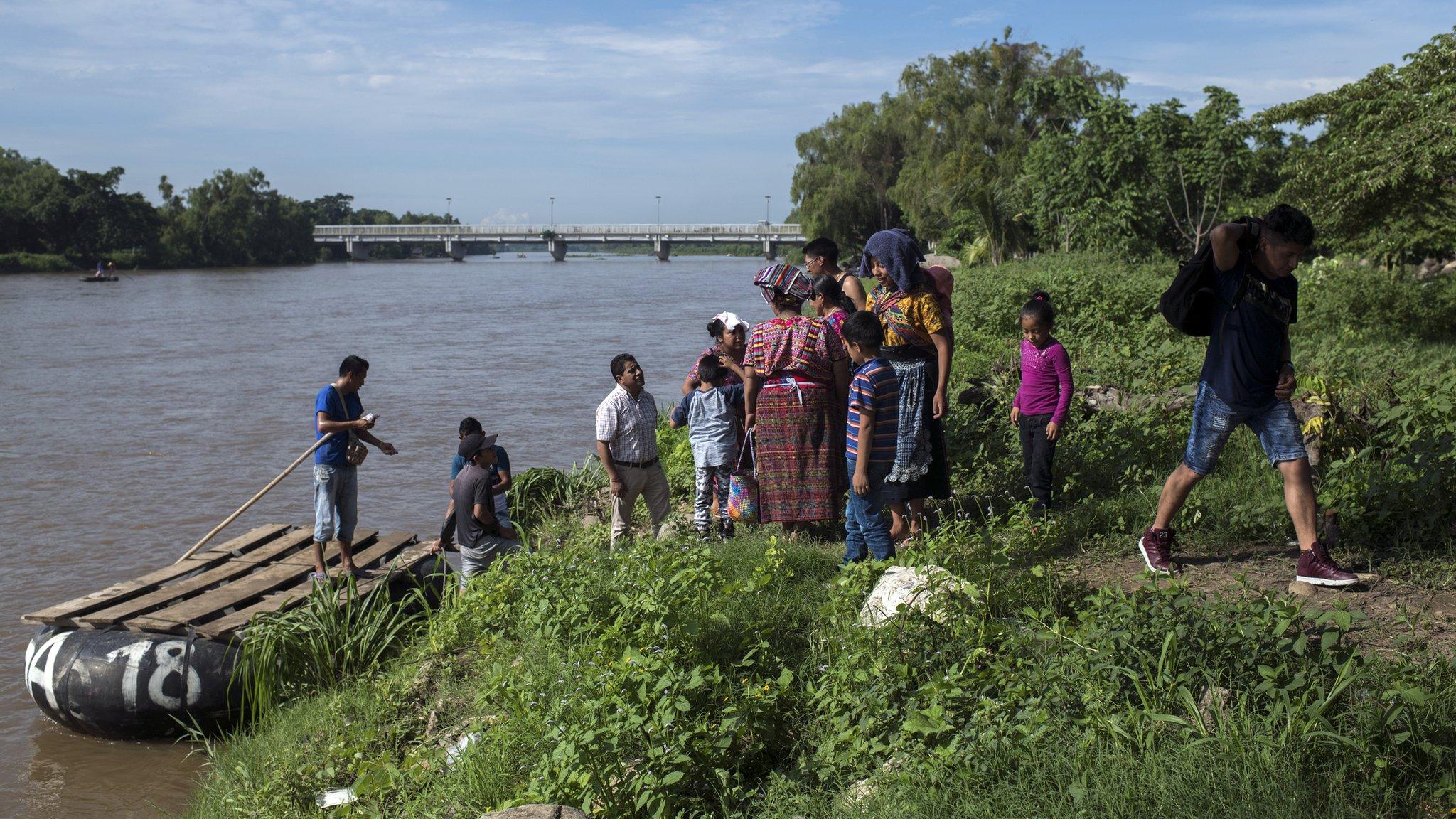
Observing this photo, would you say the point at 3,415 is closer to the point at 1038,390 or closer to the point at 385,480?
the point at 385,480

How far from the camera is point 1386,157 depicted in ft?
34.1

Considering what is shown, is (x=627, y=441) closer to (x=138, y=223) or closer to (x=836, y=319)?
(x=836, y=319)

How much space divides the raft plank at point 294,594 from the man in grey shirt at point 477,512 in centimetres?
54

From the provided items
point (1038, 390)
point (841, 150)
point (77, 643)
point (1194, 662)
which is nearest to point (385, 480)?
point (77, 643)

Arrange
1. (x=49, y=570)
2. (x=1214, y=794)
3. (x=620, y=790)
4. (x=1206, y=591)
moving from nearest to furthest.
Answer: (x=1214, y=794)
(x=620, y=790)
(x=1206, y=591)
(x=49, y=570)

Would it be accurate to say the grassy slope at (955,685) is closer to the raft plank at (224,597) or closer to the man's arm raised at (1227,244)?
the raft plank at (224,597)

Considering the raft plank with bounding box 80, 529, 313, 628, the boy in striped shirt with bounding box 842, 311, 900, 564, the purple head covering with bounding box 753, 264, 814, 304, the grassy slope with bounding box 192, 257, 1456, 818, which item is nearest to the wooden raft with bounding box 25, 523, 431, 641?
the raft plank with bounding box 80, 529, 313, 628

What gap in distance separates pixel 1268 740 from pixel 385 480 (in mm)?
11258

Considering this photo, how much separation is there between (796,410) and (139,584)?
15.1 feet

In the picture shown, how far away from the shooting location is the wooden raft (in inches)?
258

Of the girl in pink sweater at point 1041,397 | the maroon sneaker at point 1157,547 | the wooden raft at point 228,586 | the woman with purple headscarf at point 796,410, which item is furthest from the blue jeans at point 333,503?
the maroon sneaker at point 1157,547

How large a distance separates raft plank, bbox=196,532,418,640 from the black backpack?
5.10 metres

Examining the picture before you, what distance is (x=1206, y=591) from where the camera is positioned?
4.76m

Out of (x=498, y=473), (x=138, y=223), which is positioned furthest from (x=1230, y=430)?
(x=138, y=223)
